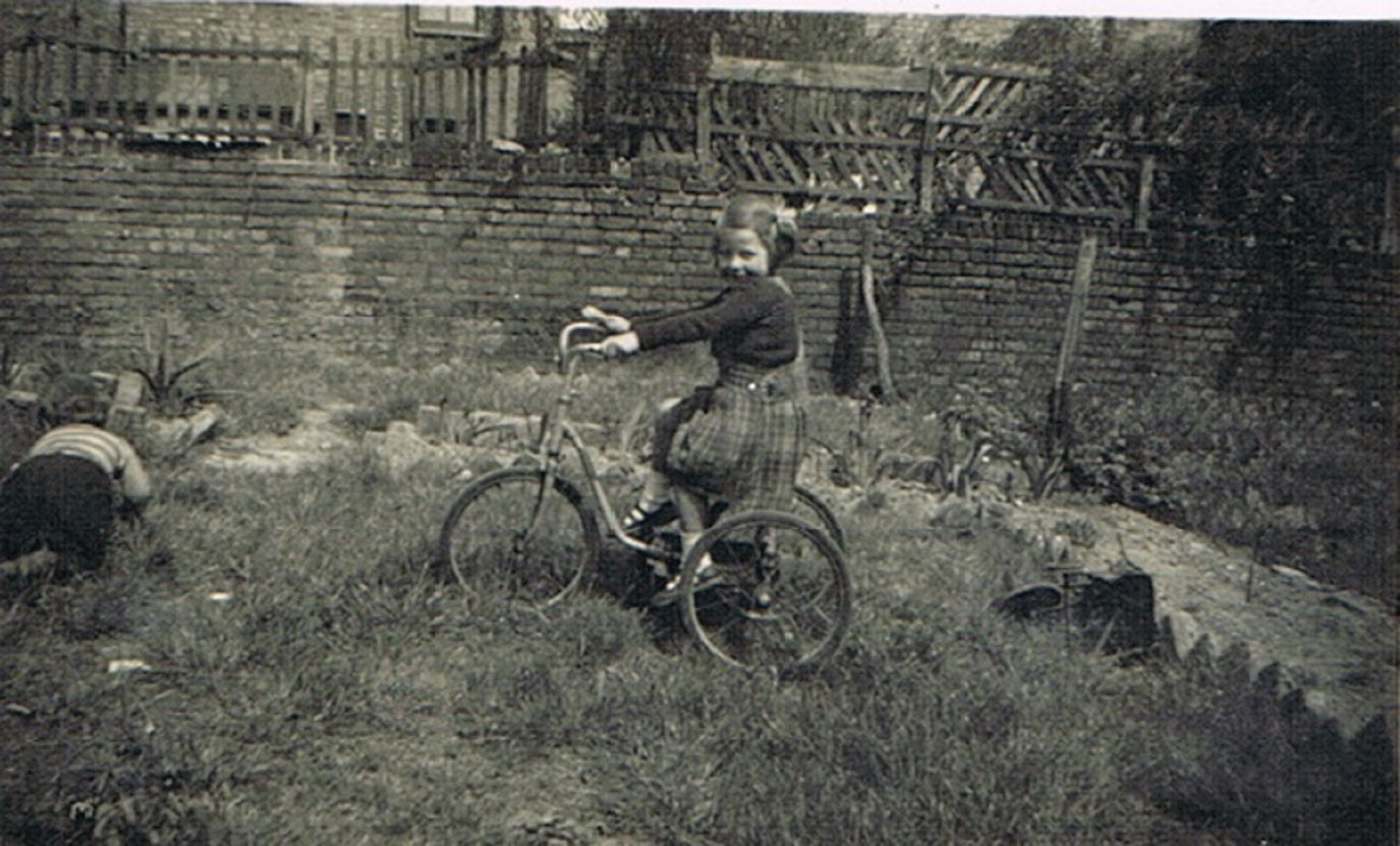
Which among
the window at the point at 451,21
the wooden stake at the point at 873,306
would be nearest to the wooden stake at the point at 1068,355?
the wooden stake at the point at 873,306

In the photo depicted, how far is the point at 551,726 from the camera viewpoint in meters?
2.52

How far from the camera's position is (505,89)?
5086 millimetres

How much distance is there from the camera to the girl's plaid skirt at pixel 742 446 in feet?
9.59

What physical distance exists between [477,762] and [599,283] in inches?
112

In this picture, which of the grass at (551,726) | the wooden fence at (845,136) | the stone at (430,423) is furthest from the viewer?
the wooden fence at (845,136)

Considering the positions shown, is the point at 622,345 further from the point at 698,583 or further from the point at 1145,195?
the point at 1145,195

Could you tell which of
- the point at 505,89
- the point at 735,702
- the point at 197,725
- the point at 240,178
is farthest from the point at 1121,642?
the point at 240,178

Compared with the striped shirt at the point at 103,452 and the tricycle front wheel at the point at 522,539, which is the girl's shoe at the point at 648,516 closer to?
the tricycle front wheel at the point at 522,539

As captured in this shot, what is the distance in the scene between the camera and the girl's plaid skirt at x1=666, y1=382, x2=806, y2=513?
2.92 meters

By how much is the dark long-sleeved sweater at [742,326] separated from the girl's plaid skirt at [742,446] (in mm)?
93

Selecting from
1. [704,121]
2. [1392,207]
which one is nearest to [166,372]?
[704,121]

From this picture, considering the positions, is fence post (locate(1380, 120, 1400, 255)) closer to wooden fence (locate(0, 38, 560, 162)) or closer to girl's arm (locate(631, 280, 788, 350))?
girl's arm (locate(631, 280, 788, 350))

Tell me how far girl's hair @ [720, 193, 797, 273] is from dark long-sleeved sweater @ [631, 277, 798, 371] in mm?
84

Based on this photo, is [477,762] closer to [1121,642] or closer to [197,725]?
[197,725]
